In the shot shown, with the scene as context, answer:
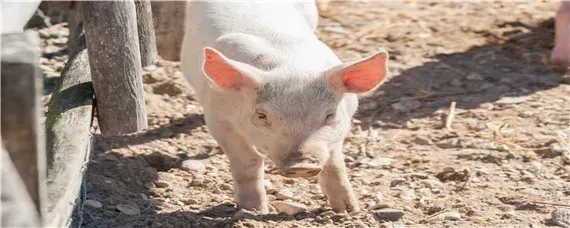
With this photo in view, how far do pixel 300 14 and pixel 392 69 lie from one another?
1758 mm

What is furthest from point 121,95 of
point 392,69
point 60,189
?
point 392,69

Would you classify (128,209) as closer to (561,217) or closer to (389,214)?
(389,214)

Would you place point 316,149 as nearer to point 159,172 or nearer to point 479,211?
point 479,211

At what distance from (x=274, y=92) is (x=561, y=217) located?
1.33 meters

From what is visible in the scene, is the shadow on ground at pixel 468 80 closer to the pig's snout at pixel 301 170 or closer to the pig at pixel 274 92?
the pig at pixel 274 92

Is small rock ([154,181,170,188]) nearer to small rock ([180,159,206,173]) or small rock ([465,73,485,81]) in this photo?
small rock ([180,159,206,173])

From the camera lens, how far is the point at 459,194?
4.62 meters

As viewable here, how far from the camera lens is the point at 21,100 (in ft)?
7.99

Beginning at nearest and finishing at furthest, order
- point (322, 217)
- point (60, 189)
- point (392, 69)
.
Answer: point (60, 189) < point (322, 217) < point (392, 69)

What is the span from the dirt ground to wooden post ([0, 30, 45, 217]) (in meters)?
1.51

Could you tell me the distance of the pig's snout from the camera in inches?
147

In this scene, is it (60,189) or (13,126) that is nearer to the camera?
(13,126)

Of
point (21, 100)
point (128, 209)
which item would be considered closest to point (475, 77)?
point (128, 209)

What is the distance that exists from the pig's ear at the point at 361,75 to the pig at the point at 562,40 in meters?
2.93
